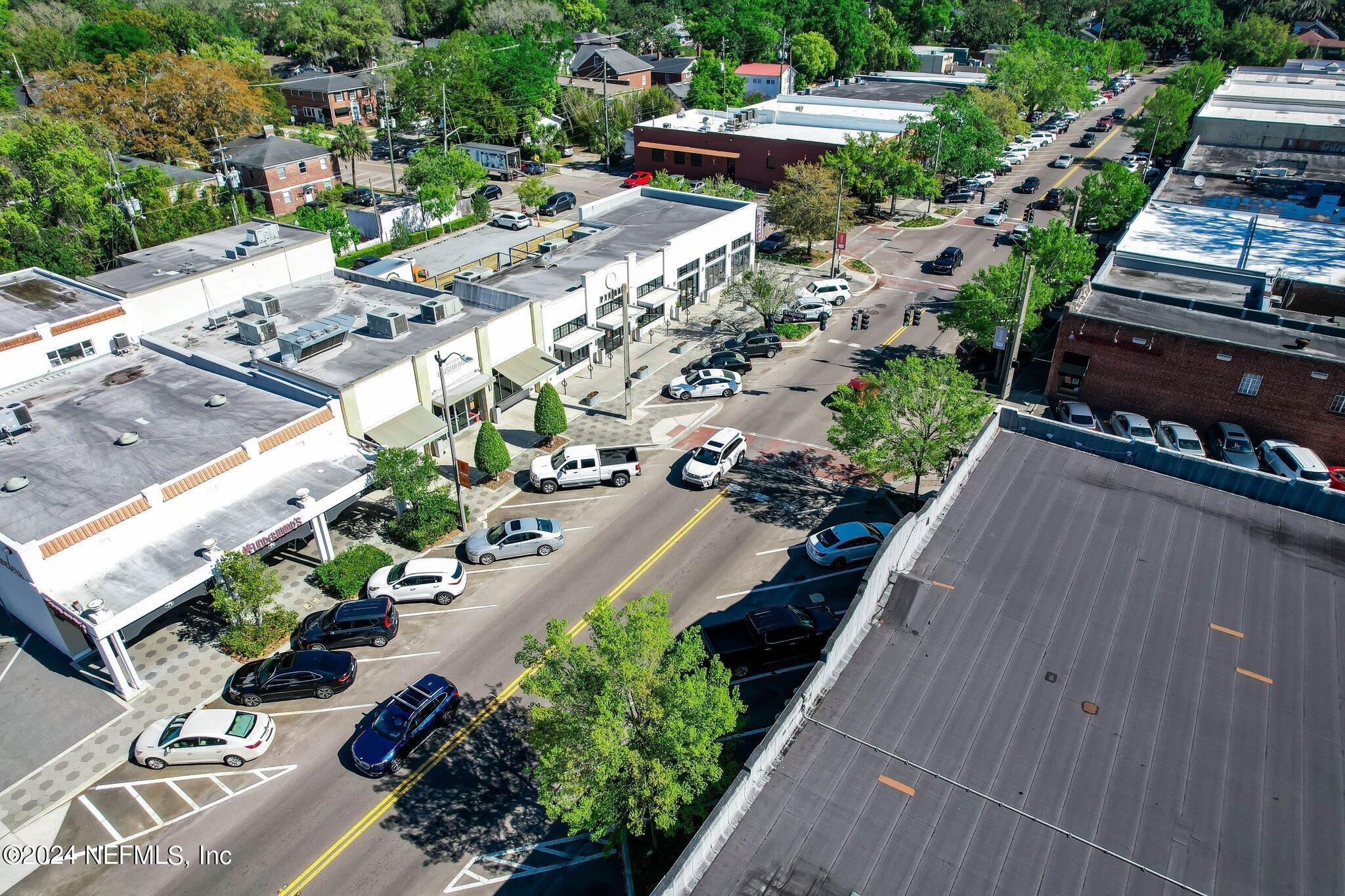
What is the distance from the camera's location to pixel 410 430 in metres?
35.2

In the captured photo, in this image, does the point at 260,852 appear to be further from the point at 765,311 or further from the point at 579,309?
the point at 765,311

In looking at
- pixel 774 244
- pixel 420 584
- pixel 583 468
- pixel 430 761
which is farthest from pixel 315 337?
pixel 774 244

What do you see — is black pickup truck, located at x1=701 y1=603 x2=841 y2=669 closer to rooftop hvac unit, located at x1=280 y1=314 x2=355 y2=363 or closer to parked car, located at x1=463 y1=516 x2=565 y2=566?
parked car, located at x1=463 y1=516 x2=565 y2=566

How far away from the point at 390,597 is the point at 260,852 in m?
9.74

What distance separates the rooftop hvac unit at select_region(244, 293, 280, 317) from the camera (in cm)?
3953

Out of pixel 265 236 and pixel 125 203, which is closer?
pixel 265 236

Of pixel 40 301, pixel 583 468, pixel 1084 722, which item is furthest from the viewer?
pixel 40 301

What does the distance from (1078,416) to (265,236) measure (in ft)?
148

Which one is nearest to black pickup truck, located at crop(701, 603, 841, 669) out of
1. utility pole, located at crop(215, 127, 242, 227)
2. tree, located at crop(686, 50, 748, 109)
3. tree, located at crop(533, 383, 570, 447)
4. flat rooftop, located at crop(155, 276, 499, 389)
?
tree, located at crop(533, 383, 570, 447)

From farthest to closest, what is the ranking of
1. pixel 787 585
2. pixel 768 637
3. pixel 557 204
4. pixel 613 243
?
pixel 557 204, pixel 613 243, pixel 787 585, pixel 768 637

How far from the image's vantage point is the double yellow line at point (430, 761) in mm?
21109

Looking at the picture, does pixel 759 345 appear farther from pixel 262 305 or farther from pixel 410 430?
pixel 262 305

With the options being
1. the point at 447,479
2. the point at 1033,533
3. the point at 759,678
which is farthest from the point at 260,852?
the point at 1033,533

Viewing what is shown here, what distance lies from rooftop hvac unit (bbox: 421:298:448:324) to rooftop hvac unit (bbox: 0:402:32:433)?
54.3ft
